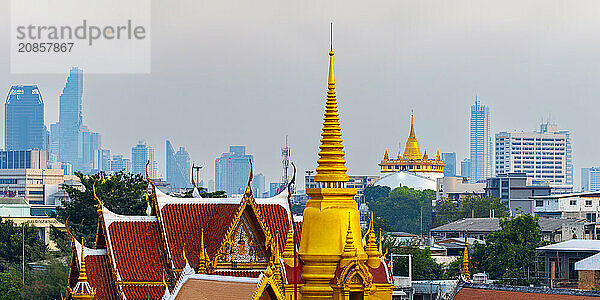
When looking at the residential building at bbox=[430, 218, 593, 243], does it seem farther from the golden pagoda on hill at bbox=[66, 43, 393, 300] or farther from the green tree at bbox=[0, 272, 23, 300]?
the golden pagoda on hill at bbox=[66, 43, 393, 300]

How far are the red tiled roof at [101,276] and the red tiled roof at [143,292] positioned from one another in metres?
0.52

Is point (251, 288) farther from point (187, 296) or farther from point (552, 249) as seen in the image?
point (552, 249)

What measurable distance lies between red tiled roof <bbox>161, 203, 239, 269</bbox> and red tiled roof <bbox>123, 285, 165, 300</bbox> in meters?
1.07

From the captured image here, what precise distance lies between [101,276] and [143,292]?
173 centimetres

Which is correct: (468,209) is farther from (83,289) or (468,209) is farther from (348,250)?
(348,250)

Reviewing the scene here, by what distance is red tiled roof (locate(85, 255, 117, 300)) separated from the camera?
55594mm

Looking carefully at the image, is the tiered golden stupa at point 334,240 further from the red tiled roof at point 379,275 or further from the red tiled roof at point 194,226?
the red tiled roof at point 194,226

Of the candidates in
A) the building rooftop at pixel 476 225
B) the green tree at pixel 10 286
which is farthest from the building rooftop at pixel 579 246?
the building rooftop at pixel 476 225

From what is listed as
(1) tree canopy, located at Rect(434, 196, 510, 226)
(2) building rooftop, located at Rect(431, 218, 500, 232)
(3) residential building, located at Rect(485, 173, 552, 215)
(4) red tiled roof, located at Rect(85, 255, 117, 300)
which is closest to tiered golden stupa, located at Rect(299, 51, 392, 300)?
(4) red tiled roof, located at Rect(85, 255, 117, 300)

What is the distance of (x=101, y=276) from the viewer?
56.2 meters

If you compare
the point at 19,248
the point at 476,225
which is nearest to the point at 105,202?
the point at 19,248

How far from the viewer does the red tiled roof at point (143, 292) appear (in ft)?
181

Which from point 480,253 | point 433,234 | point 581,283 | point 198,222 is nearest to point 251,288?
point 198,222

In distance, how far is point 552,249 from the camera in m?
80.7
